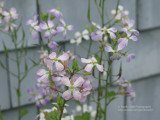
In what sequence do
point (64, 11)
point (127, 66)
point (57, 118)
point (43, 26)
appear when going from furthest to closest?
point (127, 66) < point (64, 11) < point (43, 26) < point (57, 118)

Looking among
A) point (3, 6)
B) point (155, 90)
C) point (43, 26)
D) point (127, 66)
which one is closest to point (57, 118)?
point (43, 26)

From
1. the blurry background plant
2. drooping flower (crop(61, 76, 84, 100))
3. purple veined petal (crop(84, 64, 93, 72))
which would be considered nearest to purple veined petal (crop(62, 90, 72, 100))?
drooping flower (crop(61, 76, 84, 100))

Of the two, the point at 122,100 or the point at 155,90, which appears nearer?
the point at 122,100

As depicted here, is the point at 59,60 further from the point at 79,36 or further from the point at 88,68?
the point at 79,36

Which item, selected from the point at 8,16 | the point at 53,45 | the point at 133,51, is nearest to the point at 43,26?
the point at 53,45

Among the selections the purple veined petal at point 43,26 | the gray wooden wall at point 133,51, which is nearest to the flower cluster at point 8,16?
the gray wooden wall at point 133,51

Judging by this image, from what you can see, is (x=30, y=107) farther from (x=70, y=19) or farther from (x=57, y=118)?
(x=57, y=118)

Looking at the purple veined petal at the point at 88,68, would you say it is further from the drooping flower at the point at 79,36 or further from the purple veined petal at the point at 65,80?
the drooping flower at the point at 79,36

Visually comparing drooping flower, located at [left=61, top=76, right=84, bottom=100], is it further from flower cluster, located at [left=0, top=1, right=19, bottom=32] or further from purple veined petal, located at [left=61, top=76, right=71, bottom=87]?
flower cluster, located at [left=0, top=1, right=19, bottom=32]
